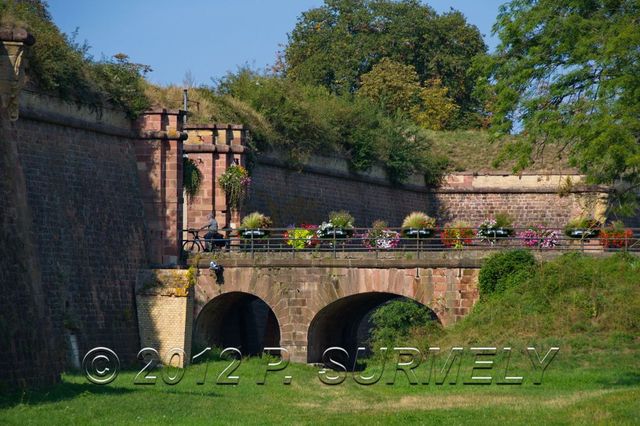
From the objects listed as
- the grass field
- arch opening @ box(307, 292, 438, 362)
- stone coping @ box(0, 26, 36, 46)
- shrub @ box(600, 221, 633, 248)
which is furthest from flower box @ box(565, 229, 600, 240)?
stone coping @ box(0, 26, 36, 46)

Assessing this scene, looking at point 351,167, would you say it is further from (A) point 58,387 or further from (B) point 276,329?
(A) point 58,387

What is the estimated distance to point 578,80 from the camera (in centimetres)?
3312

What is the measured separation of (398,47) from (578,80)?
49865 mm

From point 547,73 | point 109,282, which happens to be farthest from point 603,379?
point 109,282

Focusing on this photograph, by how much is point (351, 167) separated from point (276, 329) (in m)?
11.5

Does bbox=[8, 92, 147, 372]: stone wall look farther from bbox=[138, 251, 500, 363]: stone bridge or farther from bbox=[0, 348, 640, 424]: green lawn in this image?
bbox=[0, 348, 640, 424]: green lawn

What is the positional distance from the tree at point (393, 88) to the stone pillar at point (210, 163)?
28.3m

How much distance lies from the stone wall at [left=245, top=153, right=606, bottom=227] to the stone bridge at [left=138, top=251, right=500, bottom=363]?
7663mm

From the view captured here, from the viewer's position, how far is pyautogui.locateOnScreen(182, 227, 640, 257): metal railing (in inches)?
1699

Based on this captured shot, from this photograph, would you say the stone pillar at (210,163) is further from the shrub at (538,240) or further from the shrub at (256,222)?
the shrub at (538,240)

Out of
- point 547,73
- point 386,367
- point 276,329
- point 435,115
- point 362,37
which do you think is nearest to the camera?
point 547,73

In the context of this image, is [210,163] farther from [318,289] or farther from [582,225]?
[582,225]

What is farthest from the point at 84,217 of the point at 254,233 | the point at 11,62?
the point at 11,62

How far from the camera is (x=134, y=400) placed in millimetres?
28469
